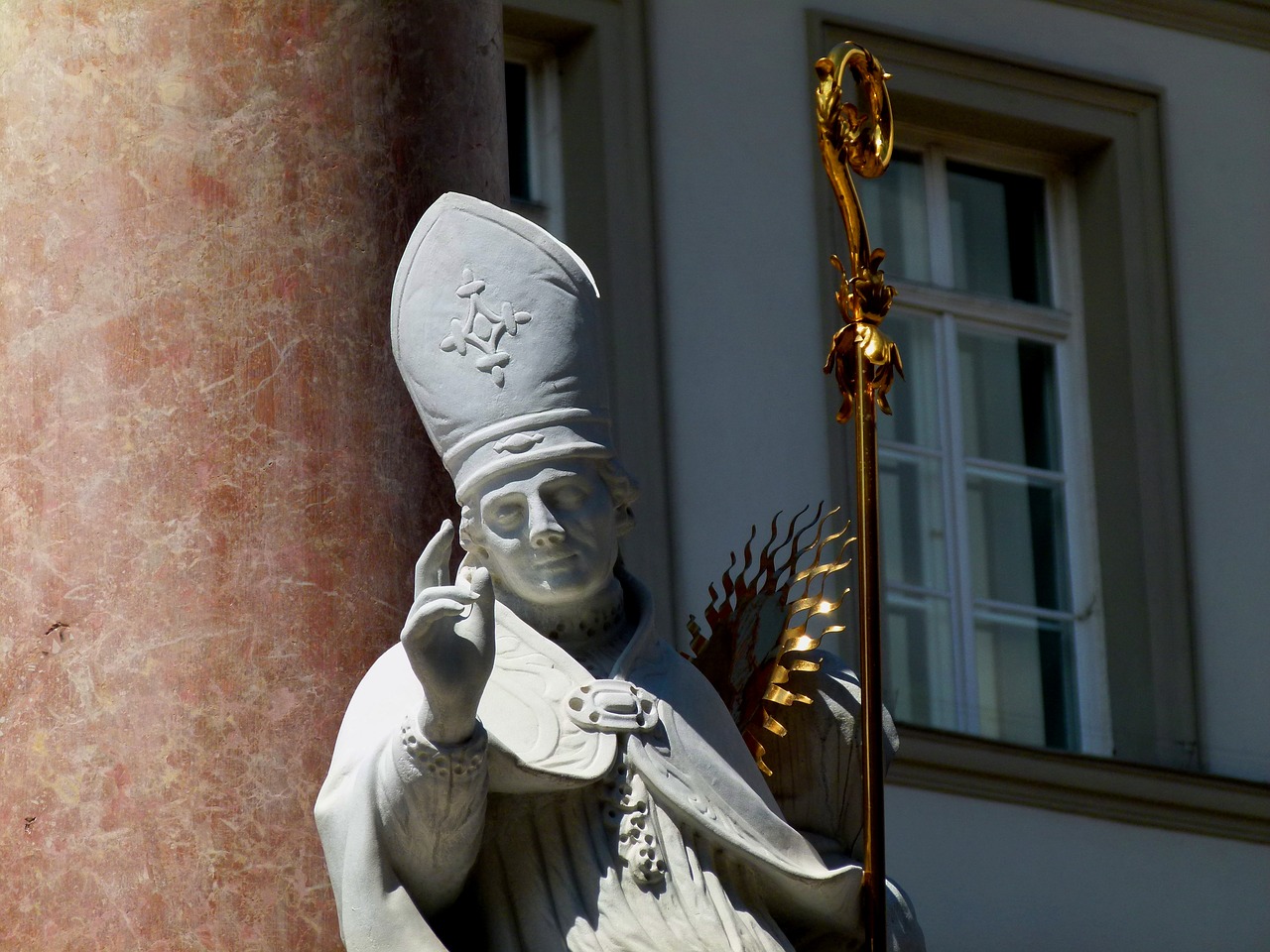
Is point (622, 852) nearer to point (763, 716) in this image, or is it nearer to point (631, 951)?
point (631, 951)

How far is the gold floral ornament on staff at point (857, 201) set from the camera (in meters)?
5.52

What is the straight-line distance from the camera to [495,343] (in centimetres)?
489

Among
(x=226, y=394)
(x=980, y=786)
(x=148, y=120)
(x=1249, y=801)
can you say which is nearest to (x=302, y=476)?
(x=226, y=394)

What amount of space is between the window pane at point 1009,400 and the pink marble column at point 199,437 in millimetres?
6519

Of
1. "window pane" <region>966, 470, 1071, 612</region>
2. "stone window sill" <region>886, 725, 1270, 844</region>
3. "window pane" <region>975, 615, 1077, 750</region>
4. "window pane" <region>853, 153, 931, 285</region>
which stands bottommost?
"stone window sill" <region>886, 725, 1270, 844</region>

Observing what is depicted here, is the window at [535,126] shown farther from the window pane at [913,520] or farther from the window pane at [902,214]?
the window pane at [913,520]

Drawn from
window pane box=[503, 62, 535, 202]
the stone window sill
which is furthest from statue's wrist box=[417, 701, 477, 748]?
window pane box=[503, 62, 535, 202]

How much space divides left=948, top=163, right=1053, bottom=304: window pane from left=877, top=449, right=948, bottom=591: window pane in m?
0.74

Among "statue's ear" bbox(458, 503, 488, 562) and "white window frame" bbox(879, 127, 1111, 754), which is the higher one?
"white window frame" bbox(879, 127, 1111, 754)

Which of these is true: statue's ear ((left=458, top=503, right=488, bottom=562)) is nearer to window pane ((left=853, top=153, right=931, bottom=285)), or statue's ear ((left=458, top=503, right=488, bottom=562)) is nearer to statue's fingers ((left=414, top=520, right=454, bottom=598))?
statue's fingers ((left=414, top=520, right=454, bottom=598))

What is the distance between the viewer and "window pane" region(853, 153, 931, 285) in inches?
482

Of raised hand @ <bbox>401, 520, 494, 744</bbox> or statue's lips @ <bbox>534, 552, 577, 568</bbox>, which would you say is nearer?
raised hand @ <bbox>401, 520, 494, 744</bbox>

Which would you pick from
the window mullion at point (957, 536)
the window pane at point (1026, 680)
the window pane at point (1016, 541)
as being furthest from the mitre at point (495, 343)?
the window pane at point (1016, 541)

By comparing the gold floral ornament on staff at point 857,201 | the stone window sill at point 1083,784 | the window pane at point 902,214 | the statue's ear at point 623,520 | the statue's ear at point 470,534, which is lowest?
the statue's ear at point 470,534
